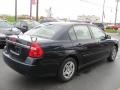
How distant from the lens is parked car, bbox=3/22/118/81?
4.16 meters

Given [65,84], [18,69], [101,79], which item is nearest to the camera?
[18,69]

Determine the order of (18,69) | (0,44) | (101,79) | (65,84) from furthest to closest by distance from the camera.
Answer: (0,44) < (101,79) < (65,84) < (18,69)

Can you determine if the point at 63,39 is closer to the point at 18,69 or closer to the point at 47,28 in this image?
the point at 47,28

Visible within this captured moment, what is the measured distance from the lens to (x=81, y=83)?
480 centimetres

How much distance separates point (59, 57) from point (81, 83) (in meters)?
0.97

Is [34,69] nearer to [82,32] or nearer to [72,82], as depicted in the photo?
[72,82]

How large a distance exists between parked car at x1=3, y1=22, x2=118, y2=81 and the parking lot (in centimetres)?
29

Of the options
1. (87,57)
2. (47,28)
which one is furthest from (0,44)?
(87,57)

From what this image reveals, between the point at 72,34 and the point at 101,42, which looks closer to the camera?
the point at 72,34

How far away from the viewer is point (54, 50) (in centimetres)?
436

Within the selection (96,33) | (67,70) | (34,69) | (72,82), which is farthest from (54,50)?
(96,33)

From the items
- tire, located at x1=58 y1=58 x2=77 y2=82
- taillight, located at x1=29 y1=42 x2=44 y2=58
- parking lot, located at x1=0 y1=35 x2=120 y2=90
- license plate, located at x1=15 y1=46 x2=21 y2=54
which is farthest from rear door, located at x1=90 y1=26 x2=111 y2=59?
license plate, located at x1=15 y1=46 x2=21 y2=54

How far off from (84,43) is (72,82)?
1152mm

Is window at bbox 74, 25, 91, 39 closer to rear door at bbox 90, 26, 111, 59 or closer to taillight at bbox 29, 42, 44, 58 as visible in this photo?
rear door at bbox 90, 26, 111, 59
